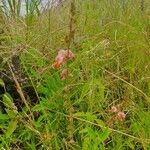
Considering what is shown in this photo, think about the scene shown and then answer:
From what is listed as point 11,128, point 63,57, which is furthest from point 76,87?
point 63,57

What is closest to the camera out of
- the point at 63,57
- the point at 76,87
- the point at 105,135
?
the point at 63,57

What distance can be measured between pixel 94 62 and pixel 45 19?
2.92 ft

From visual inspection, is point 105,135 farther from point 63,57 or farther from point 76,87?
point 76,87

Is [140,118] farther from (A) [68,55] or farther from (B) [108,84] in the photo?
(A) [68,55]

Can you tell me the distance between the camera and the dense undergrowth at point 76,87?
1.57 meters

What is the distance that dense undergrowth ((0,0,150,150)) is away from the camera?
61.8 inches

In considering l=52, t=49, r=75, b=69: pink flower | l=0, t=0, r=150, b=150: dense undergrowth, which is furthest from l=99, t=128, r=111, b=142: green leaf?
l=52, t=49, r=75, b=69: pink flower

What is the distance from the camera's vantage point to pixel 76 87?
186 centimetres

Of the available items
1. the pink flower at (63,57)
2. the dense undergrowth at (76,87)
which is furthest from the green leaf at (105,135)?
the pink flower at (63,57)

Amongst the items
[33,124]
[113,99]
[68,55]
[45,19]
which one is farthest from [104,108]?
[45,19]

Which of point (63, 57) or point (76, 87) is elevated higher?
point (63, 57)

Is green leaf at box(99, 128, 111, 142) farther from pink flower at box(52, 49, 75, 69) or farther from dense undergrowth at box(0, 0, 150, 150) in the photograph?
pink flower at box(52, 49, 75, 69)

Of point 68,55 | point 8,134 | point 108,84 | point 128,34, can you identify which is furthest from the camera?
point 128,34

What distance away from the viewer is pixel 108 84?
179 centimetres
